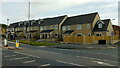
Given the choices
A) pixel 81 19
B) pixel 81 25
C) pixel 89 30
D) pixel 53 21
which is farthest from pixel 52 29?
pixel 89 30

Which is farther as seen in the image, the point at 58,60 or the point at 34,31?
the point at 34,31

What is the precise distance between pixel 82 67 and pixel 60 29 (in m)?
43.1

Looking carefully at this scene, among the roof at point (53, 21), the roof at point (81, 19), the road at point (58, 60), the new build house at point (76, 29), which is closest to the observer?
the road at point (58, 60)

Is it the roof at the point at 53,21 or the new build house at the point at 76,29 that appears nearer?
the new build house at the point at 76,29

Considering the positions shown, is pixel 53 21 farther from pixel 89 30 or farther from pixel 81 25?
pixel 89 30

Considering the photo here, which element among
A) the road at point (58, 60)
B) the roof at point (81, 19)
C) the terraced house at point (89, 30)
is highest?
the roof at point (81, 19)

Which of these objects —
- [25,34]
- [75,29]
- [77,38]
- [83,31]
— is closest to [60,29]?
[75,29]

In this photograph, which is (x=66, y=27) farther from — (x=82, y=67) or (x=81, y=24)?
(x=82, y=67)

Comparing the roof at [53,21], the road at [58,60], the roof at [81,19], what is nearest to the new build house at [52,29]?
the roof at [53,21]

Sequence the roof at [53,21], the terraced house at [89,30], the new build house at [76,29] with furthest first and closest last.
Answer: the roof at [53,21]
the new build house at [76,29]
the terraced house at [89,30]

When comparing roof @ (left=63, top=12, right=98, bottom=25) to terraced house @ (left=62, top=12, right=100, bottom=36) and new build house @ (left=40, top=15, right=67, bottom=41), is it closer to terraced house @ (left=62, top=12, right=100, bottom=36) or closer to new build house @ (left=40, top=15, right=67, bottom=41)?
terraced house @ (left=62, top=12, right=100, bottom=36)

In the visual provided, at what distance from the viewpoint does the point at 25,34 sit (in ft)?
219

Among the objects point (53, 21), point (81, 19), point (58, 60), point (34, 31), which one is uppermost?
point (53, 21)

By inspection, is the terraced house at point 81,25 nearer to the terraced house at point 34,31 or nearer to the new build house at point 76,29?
the new build house at point 76,29
